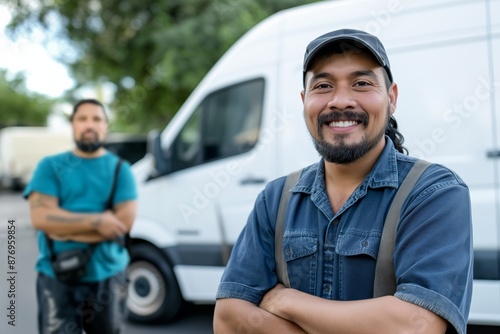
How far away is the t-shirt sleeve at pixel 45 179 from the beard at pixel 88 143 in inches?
7.8

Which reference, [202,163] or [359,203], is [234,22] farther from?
[359,203]

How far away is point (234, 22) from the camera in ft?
29.1

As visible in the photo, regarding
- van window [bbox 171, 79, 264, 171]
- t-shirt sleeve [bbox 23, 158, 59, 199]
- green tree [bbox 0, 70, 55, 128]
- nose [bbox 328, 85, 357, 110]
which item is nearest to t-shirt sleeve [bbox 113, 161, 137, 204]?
t-shirt sleeve [bbox 23, 158, 59, 199]

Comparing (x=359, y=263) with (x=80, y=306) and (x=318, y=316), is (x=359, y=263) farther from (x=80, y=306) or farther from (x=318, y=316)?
(x=80, y=306)

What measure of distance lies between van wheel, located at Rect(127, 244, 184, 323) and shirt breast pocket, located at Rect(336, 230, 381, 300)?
368 cm

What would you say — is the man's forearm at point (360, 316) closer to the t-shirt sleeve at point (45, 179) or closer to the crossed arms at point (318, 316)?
the crossed arms at point (318, 316)

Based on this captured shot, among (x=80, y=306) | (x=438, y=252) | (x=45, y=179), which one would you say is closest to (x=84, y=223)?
(x=45, y=179)

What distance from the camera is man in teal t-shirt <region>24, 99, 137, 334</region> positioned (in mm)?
2902

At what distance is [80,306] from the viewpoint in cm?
292

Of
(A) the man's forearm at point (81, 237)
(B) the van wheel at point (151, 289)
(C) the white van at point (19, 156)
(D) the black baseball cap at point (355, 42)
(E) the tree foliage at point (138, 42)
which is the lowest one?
(B) the van wheel at point (151, 289)

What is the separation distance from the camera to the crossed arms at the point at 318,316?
141cm

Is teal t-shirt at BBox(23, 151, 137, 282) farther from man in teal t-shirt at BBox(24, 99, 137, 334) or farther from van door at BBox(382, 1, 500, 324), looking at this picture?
van door at BBox(382, 1, 500, 324)

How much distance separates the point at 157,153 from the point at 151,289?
124 centimetres

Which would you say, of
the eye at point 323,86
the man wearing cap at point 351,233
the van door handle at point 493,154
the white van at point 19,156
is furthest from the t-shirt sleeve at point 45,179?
the white van at point 19,156
